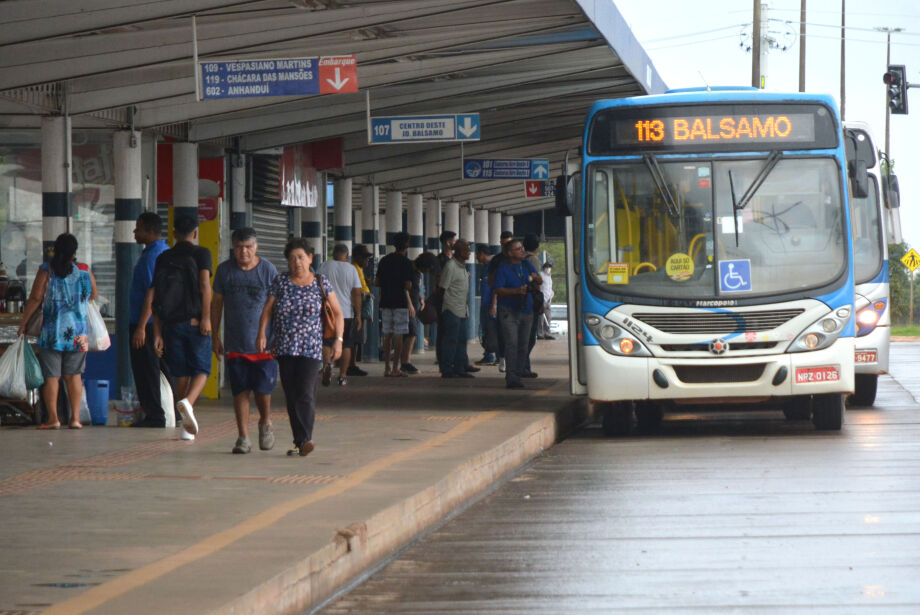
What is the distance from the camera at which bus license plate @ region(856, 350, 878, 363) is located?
1720 centimetres

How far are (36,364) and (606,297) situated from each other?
5.07 metres

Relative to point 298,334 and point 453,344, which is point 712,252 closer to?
point 298,334

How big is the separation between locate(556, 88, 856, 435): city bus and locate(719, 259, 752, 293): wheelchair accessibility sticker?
12mm

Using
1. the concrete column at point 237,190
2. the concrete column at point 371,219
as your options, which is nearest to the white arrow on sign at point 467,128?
the concrete column at point 237,190

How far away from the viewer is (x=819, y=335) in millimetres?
13969

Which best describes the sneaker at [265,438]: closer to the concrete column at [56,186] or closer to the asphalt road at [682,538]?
the asphalt road at [682,538]

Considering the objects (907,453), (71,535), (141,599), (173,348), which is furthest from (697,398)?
(141,599)

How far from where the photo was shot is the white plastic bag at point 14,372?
1338 cm

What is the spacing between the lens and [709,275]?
14.1m

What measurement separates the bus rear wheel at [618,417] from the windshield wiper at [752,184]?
1.89m

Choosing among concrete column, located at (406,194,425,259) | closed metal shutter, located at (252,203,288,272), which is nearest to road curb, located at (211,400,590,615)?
closed metal shutter, located at (252,203,288,272)

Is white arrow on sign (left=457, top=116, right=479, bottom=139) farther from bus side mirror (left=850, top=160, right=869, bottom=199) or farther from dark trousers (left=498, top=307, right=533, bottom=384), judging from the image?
bus side mirror (left=850, top=160, right=869, bottom=199)

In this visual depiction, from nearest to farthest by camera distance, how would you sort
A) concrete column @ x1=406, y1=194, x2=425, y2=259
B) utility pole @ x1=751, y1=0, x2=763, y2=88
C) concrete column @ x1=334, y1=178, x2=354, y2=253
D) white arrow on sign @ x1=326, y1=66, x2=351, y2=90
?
white arrow on sign @ x1=326, y1=66, x2=351, y2=90
concrete column @ x1=334, y1=178, x2=354, y2=253
concrete column @ x1=406, y1=194, x2=425, y2=259
utility pole @ x1=751, y1=0, x2=763, y2=88

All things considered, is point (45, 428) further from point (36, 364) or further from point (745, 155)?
point (745, 155)
